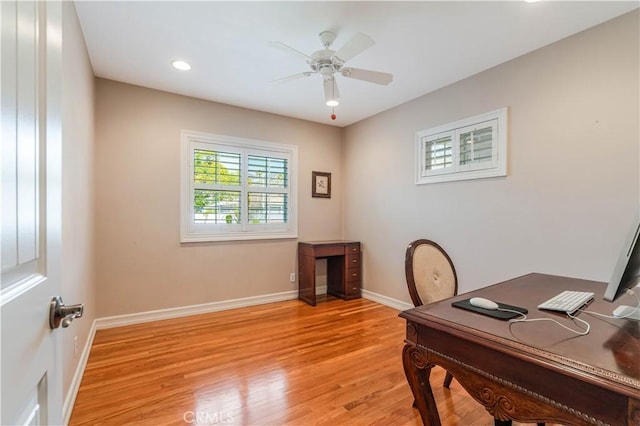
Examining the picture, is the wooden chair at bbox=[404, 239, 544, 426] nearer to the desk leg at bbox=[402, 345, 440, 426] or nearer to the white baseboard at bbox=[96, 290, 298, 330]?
the desk leg at bbox=[402, 345, 440, 426]

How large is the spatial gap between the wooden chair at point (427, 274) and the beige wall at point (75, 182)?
6.57 feet

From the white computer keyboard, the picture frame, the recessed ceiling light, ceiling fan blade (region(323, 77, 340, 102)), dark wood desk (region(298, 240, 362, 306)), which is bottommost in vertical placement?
dark wood desk (region(298, 240, 362, 306))

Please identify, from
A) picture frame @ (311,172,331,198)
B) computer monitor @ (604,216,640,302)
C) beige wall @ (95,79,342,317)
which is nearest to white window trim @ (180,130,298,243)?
beige wall @ (95,79,342,317)

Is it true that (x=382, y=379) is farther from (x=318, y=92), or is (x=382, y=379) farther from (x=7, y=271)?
(x=318, y=92)

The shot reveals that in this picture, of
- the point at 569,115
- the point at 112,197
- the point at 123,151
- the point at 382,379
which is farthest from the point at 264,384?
the point at 569,115

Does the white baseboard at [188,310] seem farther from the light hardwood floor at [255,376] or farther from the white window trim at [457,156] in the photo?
the white window trim at [457,156]

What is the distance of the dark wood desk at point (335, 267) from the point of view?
13.4 feet

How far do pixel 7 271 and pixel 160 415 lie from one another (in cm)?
175

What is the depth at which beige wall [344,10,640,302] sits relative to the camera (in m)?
2.16

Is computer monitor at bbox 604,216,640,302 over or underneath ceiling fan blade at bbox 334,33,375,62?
underneath

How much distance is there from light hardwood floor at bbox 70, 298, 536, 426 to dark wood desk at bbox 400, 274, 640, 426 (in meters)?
0.82

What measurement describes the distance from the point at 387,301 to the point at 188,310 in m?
2.49

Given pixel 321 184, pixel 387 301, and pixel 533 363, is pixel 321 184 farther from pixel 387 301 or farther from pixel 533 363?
pixel 533 363

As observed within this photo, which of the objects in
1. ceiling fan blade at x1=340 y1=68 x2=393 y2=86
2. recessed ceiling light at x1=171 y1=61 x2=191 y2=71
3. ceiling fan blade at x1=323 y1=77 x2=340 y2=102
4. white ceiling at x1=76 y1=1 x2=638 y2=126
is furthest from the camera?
recessed ceiling light at x1=171 y1=61 x2=191 y2=71
